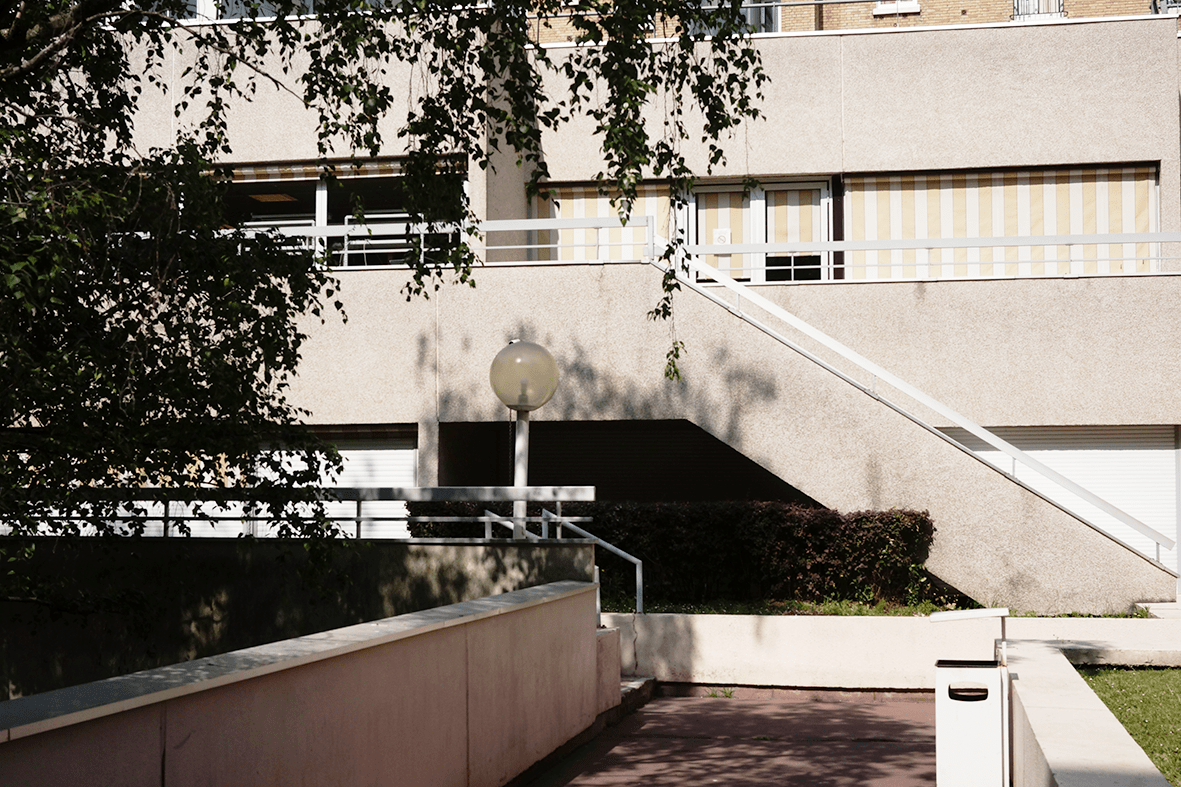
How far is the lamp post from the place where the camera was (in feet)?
35.9

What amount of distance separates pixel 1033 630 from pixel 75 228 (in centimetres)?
884

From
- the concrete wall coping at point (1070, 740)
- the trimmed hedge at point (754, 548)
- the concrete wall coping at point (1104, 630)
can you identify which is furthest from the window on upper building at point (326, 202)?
the concrete wall coping at point (1070, 740)

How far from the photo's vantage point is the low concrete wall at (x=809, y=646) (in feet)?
37.3

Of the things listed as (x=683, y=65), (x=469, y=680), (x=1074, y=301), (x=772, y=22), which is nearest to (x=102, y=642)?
(x=469, y=680)

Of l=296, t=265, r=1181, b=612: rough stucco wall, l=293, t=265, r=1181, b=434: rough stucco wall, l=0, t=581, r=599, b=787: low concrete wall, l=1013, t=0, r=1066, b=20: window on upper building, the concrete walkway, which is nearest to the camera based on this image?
l=0, t=581, r=599, b=787: low concrete wall

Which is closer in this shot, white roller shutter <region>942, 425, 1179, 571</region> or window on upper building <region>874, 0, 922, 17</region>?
white roller shutter <region>942, 425, 1179, 571</region>

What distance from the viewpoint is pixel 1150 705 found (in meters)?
6.75

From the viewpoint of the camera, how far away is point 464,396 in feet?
47.4

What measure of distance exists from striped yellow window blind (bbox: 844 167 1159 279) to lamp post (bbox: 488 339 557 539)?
24.1 ft

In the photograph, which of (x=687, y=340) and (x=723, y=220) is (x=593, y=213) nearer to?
(x=723, y=220)

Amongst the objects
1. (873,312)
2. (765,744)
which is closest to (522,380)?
(765,744)

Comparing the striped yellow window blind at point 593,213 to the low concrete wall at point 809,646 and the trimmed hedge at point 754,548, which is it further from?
the low concrete wall at point 809,646

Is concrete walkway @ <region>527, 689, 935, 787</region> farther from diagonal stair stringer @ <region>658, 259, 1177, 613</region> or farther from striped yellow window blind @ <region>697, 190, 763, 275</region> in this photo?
striped yellow window blind @ <region>697, 190, 763, 275</region>

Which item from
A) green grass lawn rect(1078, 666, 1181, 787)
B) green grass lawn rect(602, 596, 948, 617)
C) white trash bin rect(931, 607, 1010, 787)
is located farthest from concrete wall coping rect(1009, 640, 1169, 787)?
green grass lawn rect(602, 596, 948, 617)
